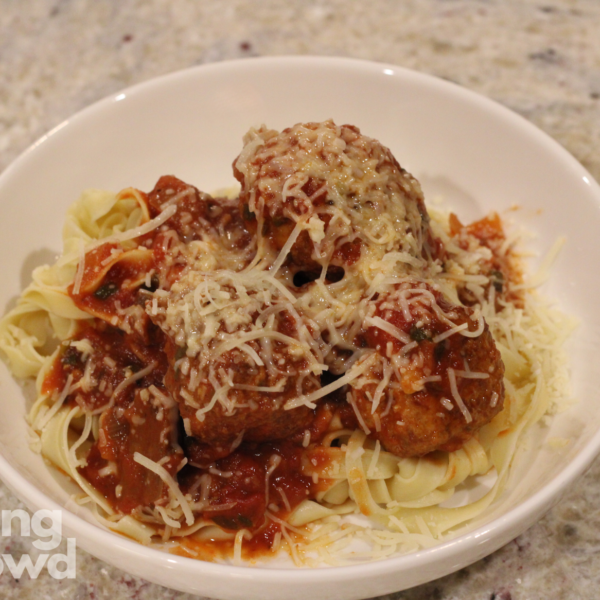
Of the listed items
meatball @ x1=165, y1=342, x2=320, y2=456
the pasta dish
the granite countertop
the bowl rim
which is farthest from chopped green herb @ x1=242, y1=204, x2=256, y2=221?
the granite countertop

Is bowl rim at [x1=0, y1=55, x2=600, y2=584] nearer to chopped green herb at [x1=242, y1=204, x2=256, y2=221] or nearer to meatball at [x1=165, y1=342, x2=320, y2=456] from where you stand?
meatball at [x1=165, y1=342, x2=320, y2=456]

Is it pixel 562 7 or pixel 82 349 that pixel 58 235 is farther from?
pixel 562 7

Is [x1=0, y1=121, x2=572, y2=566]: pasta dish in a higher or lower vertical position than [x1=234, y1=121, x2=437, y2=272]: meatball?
lower

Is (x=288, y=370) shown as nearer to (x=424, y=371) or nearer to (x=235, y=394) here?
(x=235, y=394)

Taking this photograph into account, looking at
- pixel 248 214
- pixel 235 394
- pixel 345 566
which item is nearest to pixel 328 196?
pixel 248 214

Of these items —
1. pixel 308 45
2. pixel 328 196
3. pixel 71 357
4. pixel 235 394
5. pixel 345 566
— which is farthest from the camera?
pixel 308 45
